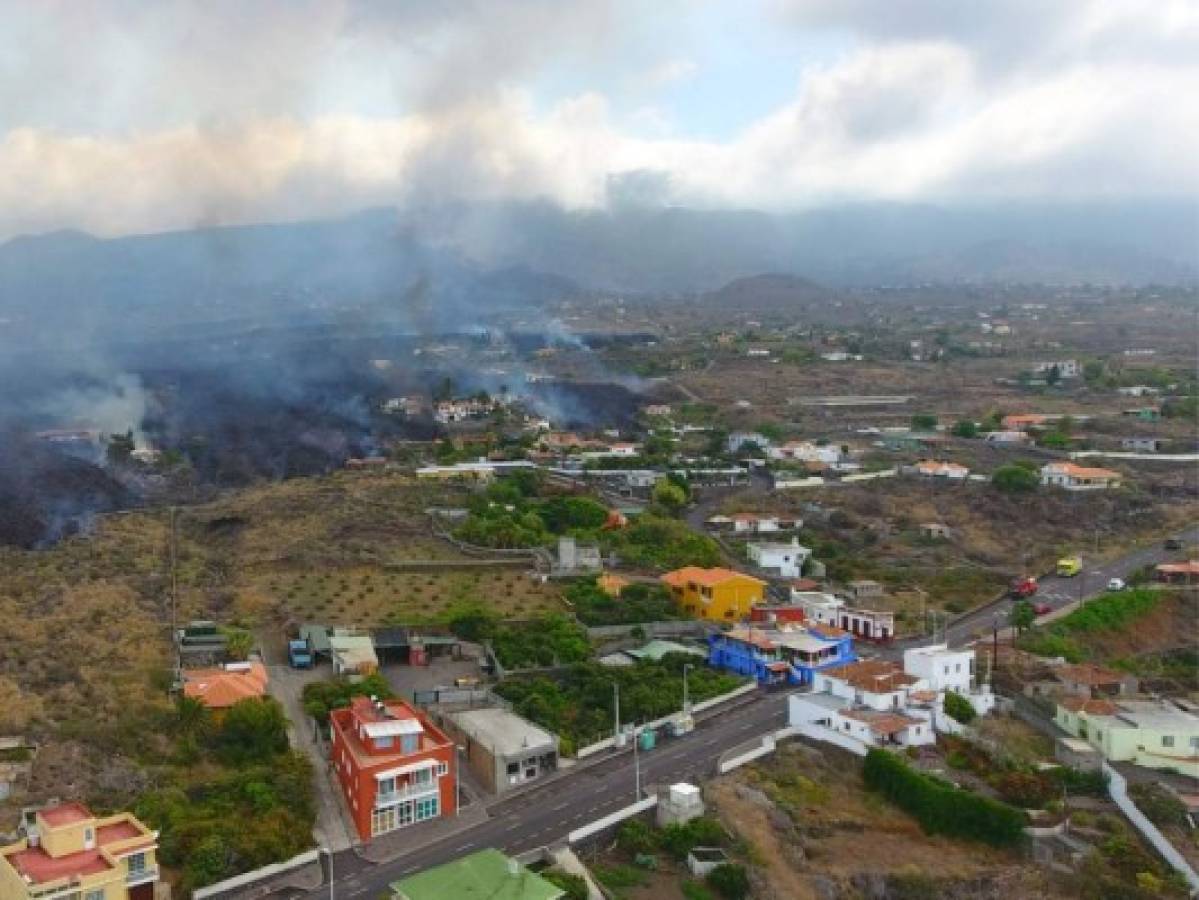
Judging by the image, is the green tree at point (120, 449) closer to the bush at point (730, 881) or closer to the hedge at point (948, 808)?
the hedge at point (948, 808)

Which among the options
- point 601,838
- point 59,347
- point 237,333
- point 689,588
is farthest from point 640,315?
point 601,838

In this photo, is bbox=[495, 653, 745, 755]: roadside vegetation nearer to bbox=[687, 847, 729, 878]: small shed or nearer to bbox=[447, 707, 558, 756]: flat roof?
bbox=[447, 707, 558, 756]: flat roof

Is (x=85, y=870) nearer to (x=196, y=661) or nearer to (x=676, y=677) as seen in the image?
(x=196, y=661)

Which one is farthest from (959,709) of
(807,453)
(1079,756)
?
(807,453)

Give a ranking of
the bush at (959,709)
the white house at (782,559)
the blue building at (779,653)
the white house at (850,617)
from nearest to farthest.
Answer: the bush at (959,709), the blue building at (779,653), the white house at (850,617), the white house at (782,559)

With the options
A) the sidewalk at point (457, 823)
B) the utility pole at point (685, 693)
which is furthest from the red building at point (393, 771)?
the utility pole at point (685, 693)

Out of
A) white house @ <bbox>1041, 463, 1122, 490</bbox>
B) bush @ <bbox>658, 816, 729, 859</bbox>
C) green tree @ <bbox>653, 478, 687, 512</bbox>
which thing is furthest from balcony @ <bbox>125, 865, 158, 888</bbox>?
white house @ <bbox>1041, 463, 1122, 490</bbox>

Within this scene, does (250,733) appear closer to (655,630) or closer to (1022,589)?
(655,630)
